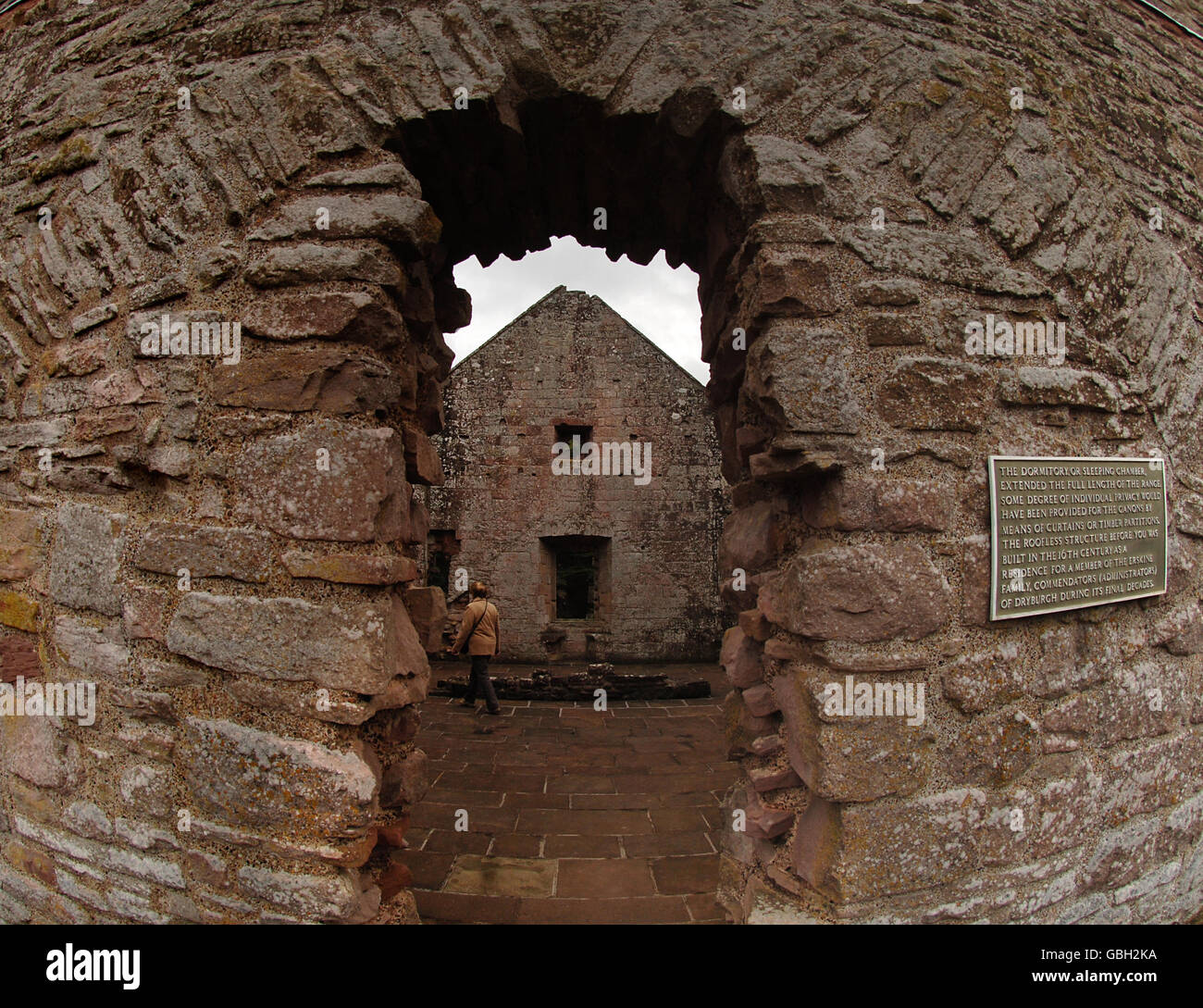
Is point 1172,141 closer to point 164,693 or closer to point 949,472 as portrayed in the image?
point 949,472

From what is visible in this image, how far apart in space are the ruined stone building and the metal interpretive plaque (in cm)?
728

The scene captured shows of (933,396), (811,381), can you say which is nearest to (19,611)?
(811,381)

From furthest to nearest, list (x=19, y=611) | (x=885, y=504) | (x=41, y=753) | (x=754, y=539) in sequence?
(x=754, y=539) < (x=19, y=611) < (x=41, y=753) < (x=885, y=504)

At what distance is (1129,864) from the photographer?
7.62ft

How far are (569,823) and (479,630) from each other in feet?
10.6

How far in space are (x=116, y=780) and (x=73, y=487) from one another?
1139 mm

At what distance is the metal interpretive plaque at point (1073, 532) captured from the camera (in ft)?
7.01

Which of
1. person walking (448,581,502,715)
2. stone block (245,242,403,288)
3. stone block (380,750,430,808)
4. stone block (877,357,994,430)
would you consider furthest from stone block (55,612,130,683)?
person walking (448,581,502,715)

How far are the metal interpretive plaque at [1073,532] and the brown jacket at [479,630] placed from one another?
5.46 m

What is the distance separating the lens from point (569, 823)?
377 cm

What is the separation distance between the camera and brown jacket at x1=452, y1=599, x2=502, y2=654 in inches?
261

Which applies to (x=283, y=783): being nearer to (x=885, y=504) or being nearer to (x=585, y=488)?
(x=885, y=504)

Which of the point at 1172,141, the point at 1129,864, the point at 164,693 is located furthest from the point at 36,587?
the point at 1172,141

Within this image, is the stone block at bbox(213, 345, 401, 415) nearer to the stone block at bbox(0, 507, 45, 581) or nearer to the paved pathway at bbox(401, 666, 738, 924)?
the stone block at bbox(0, 507, 45, 581)
